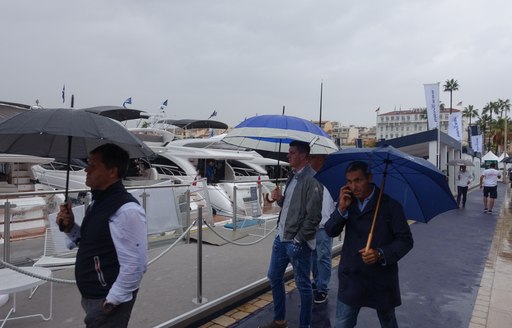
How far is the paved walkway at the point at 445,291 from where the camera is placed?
4.39 metres

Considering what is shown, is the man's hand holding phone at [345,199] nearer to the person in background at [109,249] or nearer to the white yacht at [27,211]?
the person in background at [109,249]

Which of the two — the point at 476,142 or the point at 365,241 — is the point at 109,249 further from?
the point at 476,142

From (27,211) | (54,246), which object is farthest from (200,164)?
(54,246)

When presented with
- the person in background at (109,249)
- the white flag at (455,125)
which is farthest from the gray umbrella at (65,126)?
the white flag at (455,125)

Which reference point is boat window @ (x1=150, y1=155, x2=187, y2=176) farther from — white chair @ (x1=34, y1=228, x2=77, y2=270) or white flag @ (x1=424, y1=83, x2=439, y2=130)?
white flag @ (x1=424, y1=83, x2=439, y2=130)

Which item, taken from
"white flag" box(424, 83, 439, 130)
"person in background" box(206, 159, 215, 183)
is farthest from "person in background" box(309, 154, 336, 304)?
"white flag" box(424, 83, 439, 130)

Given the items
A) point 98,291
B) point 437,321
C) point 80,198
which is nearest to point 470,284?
point 437,321

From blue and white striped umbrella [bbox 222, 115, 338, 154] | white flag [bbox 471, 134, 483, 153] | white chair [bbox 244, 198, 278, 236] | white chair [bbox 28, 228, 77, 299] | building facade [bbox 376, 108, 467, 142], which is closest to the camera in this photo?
blue and white striped umbrella [bbox 222, 115, 338, 154]

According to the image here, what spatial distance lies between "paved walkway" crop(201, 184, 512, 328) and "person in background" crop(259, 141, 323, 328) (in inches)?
26.8

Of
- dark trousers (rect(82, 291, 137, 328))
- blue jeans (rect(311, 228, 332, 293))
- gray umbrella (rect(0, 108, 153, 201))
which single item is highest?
gray umbrella (rect(0, 108, 153, 201))

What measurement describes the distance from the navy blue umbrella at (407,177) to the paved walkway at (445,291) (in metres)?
1.67

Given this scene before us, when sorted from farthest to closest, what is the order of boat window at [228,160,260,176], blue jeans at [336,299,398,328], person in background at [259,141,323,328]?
boat window at [228,160,260,176] → person in background at [259,141,323,328] → blue jeans at [336,299,398,328]

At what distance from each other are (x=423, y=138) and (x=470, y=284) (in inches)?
489

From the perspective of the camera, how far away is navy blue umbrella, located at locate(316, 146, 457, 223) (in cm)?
296
